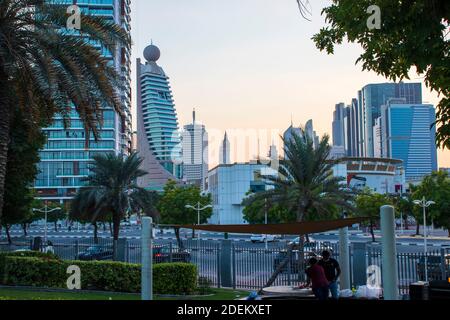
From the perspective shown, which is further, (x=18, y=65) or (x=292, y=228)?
(x=18, y=65)

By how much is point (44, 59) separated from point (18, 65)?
2.10 feet

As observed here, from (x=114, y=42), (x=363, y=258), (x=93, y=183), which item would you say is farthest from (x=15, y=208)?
(x=363, y=258)

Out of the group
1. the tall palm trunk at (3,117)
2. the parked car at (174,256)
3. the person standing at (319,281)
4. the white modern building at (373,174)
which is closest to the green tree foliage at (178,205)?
the parked car at (174,256)

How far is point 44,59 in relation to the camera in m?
14.3

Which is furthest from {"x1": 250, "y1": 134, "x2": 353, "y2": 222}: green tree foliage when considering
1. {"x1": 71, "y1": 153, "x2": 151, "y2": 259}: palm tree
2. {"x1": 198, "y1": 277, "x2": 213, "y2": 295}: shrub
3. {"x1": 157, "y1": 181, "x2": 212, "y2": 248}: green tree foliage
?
{"x1": 157, "y1": 181, "x2": 212, "y2": 248}: green tree foliage

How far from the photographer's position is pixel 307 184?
968 inches

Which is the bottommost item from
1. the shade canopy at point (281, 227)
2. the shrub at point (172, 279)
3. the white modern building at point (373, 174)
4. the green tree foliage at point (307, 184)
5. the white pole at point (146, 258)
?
the shrub at point (172, 279)

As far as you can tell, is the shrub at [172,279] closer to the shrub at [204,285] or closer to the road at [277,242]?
the shrub at [204,285]

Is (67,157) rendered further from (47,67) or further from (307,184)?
(47,67)

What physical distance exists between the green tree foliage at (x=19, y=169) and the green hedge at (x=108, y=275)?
8.12 metres

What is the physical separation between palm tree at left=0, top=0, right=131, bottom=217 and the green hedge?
5677 mm

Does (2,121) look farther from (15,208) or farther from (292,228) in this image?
(15,208)

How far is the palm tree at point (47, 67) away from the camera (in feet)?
46.8

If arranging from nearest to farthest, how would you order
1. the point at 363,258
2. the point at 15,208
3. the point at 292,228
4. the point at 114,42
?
the point at 292,228 < the point at 114,42 < the point at 363,258 < the point at 15,208
